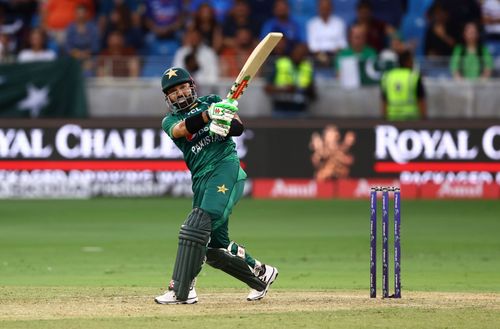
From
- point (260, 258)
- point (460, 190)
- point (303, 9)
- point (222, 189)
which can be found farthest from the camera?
point (303, 9)

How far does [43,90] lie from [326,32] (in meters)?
4.64

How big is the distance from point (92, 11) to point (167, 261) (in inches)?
388

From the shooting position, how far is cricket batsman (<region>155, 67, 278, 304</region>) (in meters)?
9.37

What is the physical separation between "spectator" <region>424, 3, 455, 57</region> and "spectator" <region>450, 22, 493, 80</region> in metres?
0.23

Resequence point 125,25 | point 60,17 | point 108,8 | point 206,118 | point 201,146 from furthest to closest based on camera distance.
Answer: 1. point 108,8
2. point 60,17
3. point 125,25
4. point 201,146
5. point 206,118

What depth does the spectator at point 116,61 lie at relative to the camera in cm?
2109

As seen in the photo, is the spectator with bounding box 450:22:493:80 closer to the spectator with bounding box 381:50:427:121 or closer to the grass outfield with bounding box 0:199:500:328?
the spectator with bounding box 381:50:427:121

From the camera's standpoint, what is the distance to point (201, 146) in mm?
9664

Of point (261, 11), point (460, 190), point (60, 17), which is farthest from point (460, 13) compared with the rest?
point (60, 17)

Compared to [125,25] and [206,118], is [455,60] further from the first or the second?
[206,118]

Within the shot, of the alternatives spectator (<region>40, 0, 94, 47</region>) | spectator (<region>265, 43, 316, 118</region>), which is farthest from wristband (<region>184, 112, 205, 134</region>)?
spectator (<region>40, 0, 94, 47</region>)

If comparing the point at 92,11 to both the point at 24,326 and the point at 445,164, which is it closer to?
the point at 445,164

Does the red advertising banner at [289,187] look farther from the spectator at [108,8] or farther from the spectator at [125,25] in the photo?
the spectator at [108,8]

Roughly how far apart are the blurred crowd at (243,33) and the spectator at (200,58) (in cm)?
2
